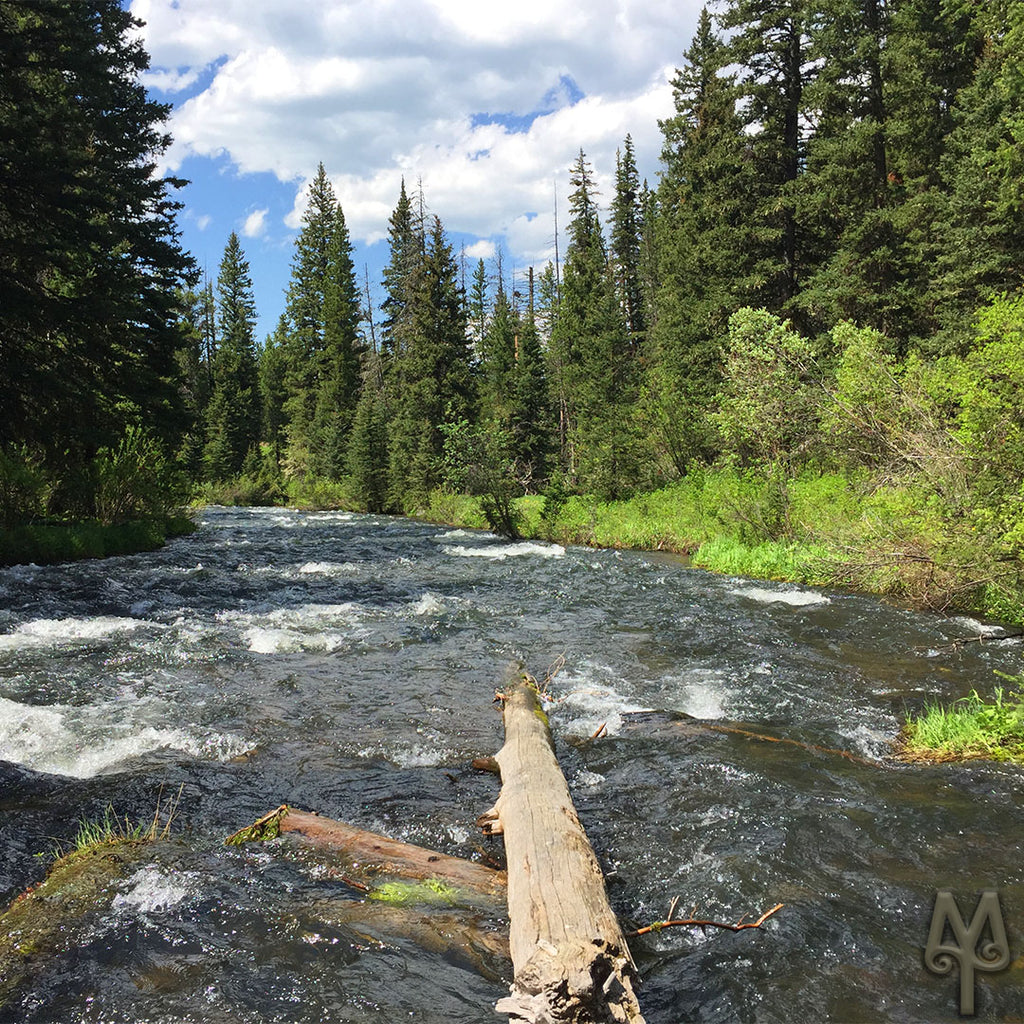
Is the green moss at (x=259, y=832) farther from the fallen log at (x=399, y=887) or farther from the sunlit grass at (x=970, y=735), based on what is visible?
the sunlit grass at (x=970, y=735)

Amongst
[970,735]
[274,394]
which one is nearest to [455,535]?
[970,735]

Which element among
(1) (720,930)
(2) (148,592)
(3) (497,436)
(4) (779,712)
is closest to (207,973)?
(1) (720,930)

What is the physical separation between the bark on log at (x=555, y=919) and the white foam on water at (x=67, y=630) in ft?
23.9

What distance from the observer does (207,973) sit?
10.0 feet

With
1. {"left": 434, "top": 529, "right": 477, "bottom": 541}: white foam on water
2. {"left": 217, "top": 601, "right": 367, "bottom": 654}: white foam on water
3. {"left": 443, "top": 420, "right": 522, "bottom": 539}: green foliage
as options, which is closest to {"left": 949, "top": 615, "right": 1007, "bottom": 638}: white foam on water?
{"left": 217, "top": 601, "right": 367, "bottom": 654}: white foam on water

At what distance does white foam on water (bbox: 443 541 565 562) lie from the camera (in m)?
19.8

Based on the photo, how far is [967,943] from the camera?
365cm

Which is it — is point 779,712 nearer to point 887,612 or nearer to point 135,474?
point 887,612

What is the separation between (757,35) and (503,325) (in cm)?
2068

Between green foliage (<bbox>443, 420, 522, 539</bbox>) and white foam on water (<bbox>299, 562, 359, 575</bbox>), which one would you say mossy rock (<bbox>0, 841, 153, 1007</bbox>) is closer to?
white foam on water (<bbox>299, 562, 359, 575</bbox>)

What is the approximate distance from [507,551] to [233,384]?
49567 mm

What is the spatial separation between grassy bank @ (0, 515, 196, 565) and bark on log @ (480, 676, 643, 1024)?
44.7 feet

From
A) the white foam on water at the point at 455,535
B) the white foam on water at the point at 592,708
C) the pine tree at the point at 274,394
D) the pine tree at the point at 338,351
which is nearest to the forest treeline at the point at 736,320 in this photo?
the white foam on water at the point at 455,535

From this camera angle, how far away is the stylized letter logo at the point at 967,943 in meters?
3.35
